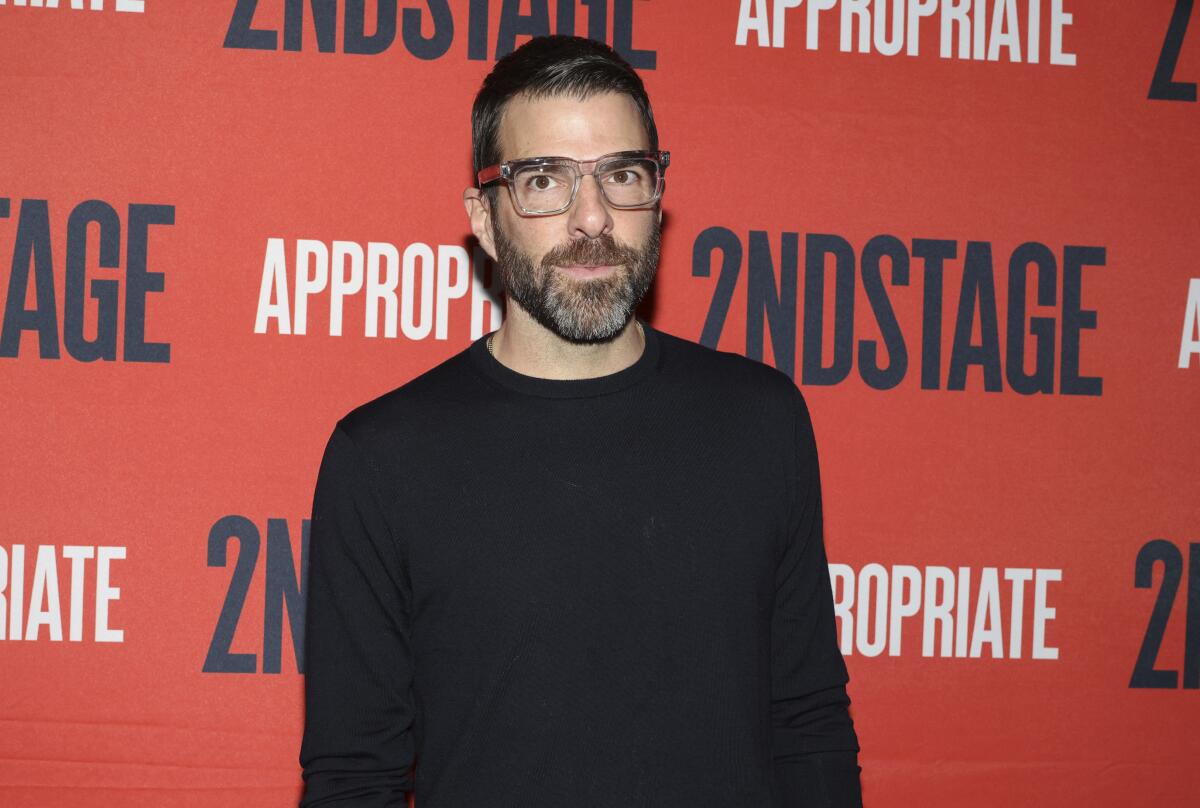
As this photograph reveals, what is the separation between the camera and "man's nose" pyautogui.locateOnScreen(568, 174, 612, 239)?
1194 mm

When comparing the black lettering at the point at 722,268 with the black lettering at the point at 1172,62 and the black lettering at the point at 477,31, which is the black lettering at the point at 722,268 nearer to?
the black lettering at the point at 477,31

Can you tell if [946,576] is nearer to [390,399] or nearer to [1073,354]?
[1073,354]

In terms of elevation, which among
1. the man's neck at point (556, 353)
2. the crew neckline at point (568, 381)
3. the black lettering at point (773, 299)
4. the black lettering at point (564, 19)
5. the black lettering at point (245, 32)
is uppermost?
the black lettering at point (564, 19)

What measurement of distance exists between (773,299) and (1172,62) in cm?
88

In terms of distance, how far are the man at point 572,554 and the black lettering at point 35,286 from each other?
85 centimetres

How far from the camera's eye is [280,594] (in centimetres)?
187

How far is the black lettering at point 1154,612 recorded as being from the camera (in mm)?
2021

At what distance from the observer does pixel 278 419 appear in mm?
1863

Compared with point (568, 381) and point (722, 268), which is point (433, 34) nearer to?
point (722, 268)

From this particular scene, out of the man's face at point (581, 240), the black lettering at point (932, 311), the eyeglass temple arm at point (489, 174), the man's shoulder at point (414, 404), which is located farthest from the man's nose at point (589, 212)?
the black lettering at point (932, 311)

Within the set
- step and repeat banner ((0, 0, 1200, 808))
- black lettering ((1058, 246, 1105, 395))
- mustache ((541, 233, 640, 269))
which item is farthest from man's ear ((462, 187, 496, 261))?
black lettering ((1058, 246, 1105, 395))

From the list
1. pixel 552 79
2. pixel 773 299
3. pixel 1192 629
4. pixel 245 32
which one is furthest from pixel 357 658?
pixel 1192 629

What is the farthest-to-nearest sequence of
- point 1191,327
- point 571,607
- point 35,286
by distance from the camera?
point 1191,327
point 35,286
point 571,607

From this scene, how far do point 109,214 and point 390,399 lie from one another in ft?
2.79
